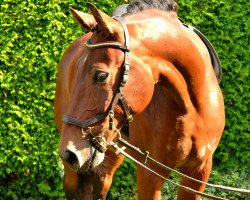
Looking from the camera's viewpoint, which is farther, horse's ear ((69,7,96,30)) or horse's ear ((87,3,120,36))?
horse's ear ((69,7,96,30))

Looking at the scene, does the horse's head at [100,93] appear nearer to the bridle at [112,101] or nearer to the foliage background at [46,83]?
the bridle at [112,101]

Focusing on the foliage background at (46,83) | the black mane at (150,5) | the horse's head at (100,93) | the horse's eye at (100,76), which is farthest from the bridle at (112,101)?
the foliage background at (46,83)

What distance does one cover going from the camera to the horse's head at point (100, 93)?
3.13 metres

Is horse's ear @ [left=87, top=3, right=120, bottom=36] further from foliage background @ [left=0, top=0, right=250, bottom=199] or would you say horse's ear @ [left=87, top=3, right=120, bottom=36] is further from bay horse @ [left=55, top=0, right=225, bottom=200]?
foliage background @ [left=0, top=0, right=250, bottom=199]

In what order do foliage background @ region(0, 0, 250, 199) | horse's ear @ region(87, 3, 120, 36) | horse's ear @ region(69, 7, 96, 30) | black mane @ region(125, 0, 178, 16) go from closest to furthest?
horse's ear @ region(87, 3, 120, 36), horse's ear @ region(69, 7, 96, 30), black mane @ region(125, 0, 178, 16), foliage background @ region(0, 0, 250, 199)

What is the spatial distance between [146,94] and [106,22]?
498 millimetres

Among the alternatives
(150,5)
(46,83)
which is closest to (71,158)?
(150,5)

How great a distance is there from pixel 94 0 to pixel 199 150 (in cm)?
320

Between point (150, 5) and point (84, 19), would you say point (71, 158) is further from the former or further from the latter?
point (150, 5)

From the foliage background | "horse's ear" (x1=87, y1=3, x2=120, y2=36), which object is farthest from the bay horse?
the foliage background

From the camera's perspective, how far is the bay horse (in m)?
3.14

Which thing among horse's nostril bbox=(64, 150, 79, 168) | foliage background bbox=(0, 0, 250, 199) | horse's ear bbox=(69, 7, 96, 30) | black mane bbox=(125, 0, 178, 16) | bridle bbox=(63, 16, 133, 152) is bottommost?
foliage background bbox=(0, 0, 250, 199)

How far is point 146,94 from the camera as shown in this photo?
3.30 metres

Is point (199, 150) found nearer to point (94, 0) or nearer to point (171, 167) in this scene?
point (171, 167)
